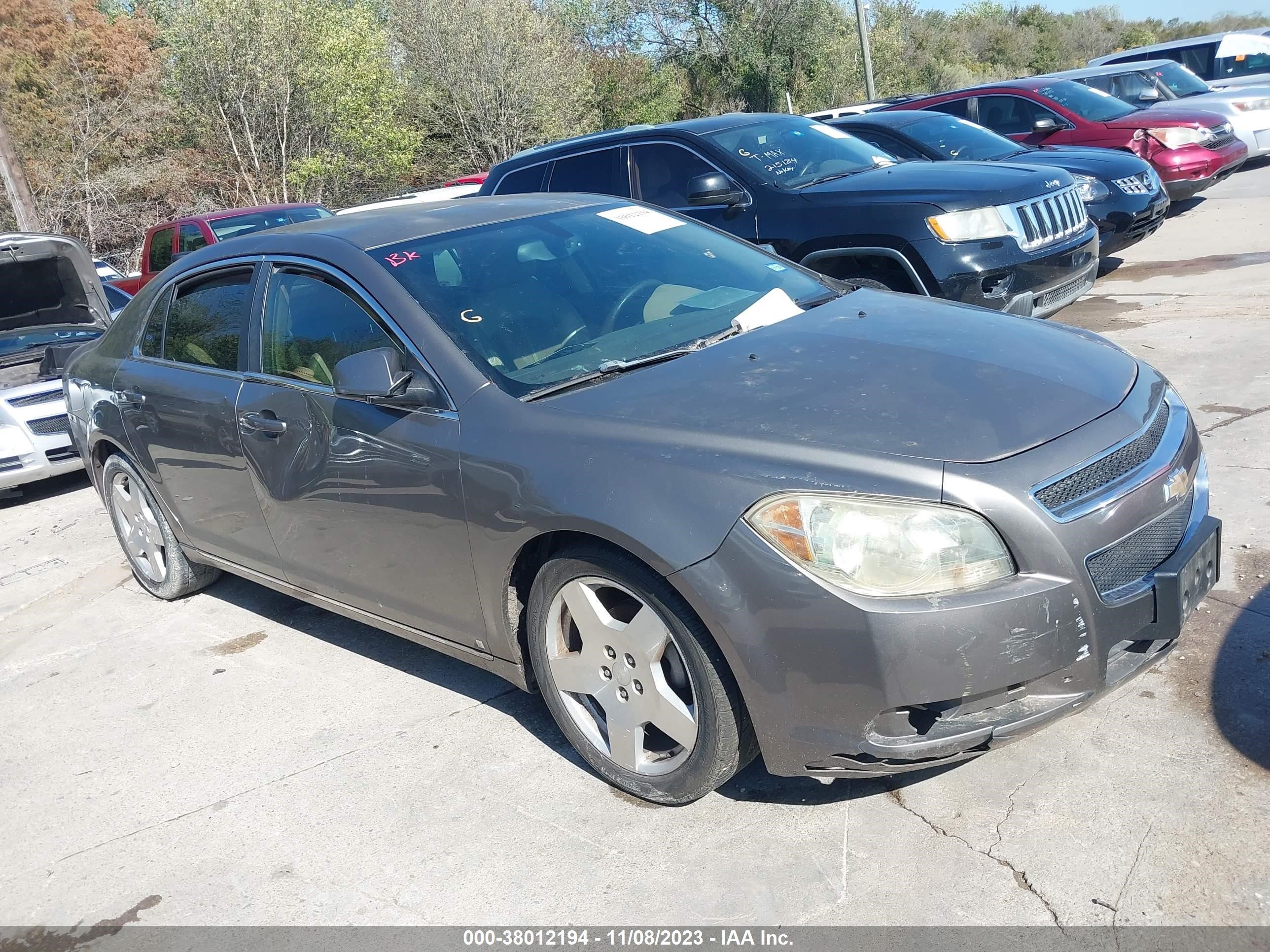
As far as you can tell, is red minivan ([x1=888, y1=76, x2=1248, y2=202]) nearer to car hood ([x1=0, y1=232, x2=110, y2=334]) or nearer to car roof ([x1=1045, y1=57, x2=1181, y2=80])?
car roof ([x1=1045, y1=57, x2=1181, y2=80])

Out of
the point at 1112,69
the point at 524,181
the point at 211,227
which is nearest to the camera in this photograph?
the point at 524,181

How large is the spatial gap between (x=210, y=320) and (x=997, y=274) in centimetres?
425

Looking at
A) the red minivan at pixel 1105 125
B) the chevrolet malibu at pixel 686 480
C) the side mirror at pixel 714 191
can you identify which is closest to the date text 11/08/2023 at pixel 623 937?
the chevrolet malibu at pixel 686 480

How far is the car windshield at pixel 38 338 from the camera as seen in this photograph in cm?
857

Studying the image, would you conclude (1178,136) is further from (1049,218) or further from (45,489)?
(45,489)

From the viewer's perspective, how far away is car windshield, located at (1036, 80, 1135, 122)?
1181cm

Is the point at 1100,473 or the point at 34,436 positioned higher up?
the point at 1100,473

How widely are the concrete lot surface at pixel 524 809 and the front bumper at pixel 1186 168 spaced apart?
7.62 metres

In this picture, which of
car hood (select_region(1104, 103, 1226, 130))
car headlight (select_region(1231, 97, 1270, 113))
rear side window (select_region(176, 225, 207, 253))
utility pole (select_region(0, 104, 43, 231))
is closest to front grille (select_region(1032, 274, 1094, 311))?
car hood (select_region(1104, 103, 1226, 130))

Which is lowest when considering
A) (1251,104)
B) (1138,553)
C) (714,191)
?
(1251,104)

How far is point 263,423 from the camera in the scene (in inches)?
163

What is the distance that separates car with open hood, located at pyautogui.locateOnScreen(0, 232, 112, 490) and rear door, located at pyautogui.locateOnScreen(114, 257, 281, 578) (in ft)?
9.77

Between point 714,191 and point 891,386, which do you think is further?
point 714,191

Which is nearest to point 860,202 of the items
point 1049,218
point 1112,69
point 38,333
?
point 1049,218
